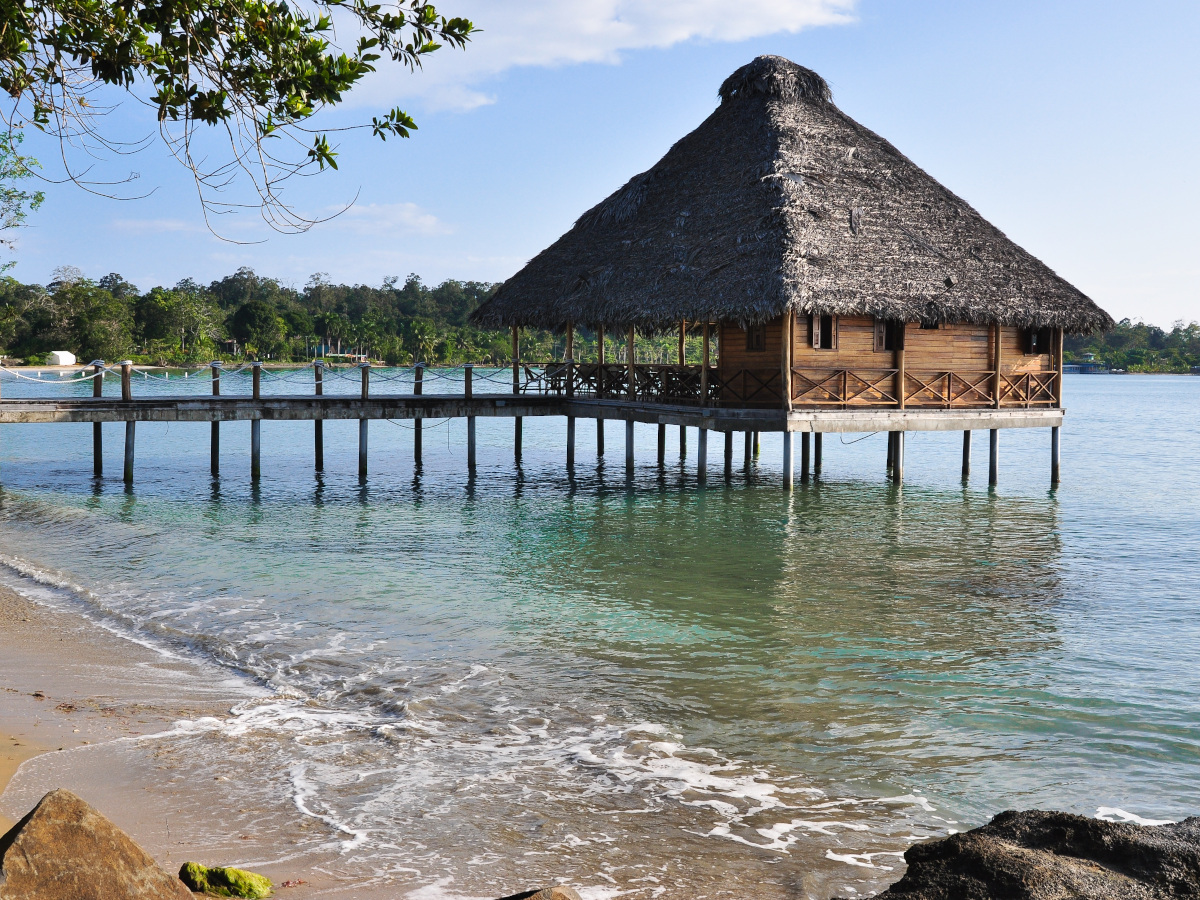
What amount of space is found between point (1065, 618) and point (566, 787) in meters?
6.94

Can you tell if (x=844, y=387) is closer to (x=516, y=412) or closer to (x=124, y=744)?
(x=516, y=412)

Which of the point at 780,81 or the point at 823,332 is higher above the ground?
the point at 780,81

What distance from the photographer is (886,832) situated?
17.6 feet

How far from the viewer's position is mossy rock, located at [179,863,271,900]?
3797 mm

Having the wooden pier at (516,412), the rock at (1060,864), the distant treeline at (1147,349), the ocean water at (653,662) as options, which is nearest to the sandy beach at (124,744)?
the ocean water at (653,662)

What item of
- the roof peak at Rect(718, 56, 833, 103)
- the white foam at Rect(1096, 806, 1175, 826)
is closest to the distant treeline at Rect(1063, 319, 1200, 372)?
Result: the roof peak at Rect(718, 56, 833, 103)

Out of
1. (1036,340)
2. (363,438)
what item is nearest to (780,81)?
(1036,340)

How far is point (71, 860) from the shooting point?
3.04 metres

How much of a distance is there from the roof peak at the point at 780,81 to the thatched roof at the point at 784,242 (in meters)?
0.03

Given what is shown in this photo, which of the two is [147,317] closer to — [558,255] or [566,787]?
[558,255]

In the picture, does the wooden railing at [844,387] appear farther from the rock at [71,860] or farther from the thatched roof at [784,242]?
the rock at [71,860]

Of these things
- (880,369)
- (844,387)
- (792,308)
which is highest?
(792,308)

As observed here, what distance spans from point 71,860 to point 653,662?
596cm

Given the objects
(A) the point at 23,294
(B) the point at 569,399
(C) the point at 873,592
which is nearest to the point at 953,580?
(C) the point at 873,592
